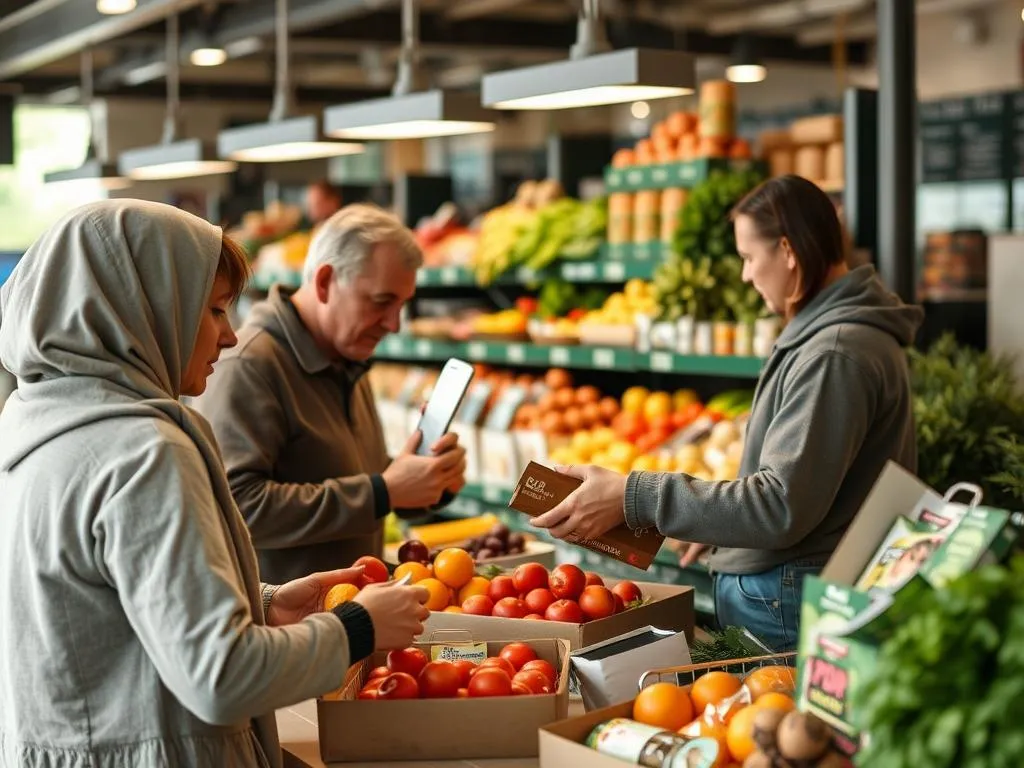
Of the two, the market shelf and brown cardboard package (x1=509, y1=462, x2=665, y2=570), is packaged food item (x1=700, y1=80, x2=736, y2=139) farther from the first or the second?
brown cardboard package (x1=509, y1=462, x2=665, y2=570)

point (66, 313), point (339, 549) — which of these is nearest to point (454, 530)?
point (339, 549)

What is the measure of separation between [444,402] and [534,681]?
4.02 feet

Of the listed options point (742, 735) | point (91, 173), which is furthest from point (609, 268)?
point (742, 735)

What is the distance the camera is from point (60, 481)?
6.19 ft

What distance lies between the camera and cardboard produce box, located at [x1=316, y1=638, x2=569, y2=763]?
7.56 feet

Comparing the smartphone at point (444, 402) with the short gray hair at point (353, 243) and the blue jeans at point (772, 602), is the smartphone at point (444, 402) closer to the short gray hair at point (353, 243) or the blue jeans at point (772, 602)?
the short gray hair at point (353, 243)

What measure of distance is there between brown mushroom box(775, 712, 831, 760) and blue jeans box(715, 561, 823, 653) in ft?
3.67

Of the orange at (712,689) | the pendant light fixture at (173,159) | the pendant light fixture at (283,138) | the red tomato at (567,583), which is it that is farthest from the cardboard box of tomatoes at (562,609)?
the pendant light fixture at (173,159)

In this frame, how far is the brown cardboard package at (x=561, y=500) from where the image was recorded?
2.87 m

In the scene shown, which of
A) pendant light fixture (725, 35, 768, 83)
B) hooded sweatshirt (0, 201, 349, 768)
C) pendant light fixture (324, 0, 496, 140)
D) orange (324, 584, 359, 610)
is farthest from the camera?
pendant light fixture (725, 35, 768, 83)

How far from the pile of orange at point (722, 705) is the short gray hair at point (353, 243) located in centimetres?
160

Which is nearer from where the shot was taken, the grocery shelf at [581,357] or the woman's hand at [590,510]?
the woman's hand at [590,510]

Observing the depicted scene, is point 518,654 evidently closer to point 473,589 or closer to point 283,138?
point 473,589

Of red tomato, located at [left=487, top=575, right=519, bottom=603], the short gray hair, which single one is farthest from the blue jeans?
the short gray hair
